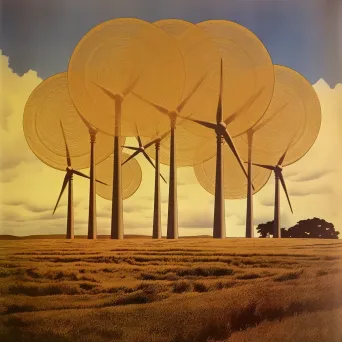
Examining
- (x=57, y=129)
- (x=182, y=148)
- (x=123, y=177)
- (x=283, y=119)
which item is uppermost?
(x=283, y=119)

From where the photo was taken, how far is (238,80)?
466 centimetres

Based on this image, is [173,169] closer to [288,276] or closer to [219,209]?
[219,209]

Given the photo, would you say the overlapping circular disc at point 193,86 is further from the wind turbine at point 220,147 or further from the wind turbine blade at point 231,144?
the wind turbine blade at point 231,144

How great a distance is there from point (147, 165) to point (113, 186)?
0.32 meters

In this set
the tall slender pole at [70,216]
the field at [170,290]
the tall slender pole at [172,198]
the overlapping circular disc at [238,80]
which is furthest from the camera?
the overlapping circular disc at [238,80]

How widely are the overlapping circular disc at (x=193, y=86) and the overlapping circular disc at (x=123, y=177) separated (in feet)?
0.61

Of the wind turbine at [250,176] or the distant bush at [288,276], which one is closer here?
the distant bush at [288,276]

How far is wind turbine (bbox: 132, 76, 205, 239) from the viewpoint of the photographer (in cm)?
454

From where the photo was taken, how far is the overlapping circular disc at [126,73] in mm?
4539

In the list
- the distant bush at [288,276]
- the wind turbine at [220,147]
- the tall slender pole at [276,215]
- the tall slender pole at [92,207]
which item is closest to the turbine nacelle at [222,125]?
the wind turbine at [220,147]

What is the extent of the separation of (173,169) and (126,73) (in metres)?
0.87

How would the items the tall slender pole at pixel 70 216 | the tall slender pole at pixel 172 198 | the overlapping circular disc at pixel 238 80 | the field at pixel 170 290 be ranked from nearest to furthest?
the field at pixel 170 290 < the tall slender pole at pixel 70 216 < the tall slender pole at pixel 172 198 < the overlapping circular disc at pixel 238 80

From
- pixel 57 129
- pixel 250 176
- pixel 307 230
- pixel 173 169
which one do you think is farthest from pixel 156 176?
pixel 307 230

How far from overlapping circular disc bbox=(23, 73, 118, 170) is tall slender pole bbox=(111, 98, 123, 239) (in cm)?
7
